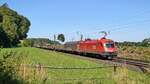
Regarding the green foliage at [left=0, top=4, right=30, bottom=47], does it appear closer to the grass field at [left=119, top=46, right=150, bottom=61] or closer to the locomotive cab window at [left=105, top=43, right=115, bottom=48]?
the grass field at [left=119, top=46, right=150, bottom=61]

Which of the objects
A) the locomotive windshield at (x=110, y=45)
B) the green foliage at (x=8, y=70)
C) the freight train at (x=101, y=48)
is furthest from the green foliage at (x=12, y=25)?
the green foliage at (x=8, y=70)

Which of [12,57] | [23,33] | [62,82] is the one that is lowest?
[62,82]

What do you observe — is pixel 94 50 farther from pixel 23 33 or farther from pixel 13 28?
pixel 23 33

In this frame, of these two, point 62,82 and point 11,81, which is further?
point 62,82

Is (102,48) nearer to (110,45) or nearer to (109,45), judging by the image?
(109,45)

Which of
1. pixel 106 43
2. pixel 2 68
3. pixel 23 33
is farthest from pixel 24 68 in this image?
pixel 23 33

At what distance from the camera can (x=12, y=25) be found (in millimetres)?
112188

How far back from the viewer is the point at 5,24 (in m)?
109

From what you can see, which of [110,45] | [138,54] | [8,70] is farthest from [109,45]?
A: [8,70]

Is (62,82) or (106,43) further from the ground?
(106,43)

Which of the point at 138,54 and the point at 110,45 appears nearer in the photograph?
the point at 110,45

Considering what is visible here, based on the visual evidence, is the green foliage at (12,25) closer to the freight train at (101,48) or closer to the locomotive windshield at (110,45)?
the freight train at (101,48)

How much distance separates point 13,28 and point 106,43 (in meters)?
62.6

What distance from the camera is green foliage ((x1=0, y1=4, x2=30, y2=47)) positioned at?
10769 centimetres
